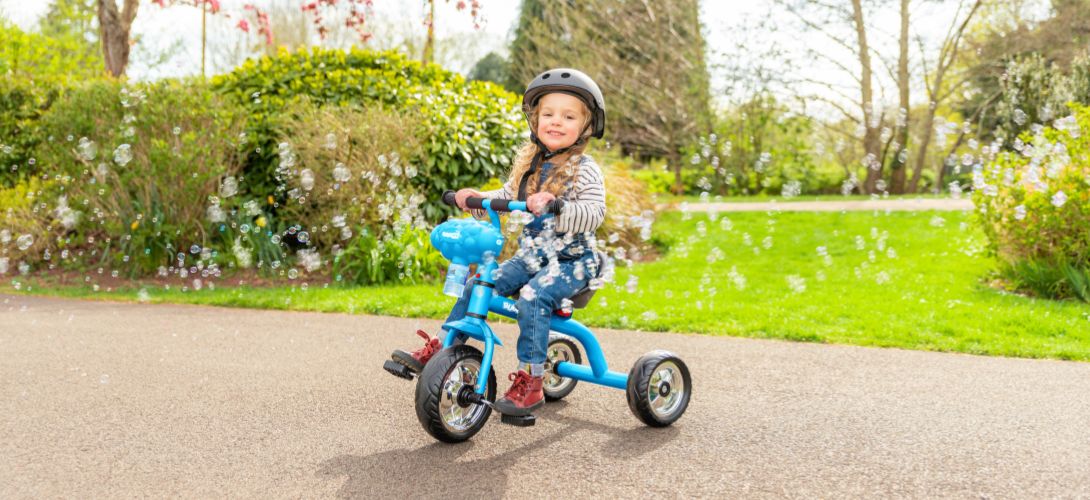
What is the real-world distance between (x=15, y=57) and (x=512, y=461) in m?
17.9

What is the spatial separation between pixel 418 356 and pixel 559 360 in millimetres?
1011

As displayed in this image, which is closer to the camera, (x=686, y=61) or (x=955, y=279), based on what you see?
(x=955, y=279)

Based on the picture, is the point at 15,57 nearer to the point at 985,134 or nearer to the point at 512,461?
the point at 512,461

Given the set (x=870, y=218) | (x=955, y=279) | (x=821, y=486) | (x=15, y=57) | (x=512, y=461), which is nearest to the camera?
(x=821, y=486)

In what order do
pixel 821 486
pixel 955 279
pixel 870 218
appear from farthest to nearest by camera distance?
1. pixel 870 218
2. pixel 955 279
3. pixel 821 486

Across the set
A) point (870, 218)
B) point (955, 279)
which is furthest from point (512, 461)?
point (870, 218)

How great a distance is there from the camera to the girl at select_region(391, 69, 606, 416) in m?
3.52

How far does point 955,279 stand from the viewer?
26.3 feet

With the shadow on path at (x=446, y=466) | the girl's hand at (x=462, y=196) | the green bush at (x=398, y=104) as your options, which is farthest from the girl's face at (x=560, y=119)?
the green bush at (x=398, y=104)

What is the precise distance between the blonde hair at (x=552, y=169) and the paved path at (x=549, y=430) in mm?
1090

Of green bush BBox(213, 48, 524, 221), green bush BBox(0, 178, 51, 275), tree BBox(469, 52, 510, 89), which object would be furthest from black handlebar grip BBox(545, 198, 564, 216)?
tree BBox(469, 52, 510, 89)

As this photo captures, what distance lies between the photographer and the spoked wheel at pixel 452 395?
10.9 ft

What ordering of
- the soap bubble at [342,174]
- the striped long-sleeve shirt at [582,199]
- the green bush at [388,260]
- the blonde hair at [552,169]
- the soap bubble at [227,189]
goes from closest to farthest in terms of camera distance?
the striped long-sleeve shirt at [582,199] → the blonde hair at [552,169] → the soap bubble at [342,174] → the green bush at [388,260] → the soap bubble at [227,189]

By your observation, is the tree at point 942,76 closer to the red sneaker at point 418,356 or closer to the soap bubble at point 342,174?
the soap bubble at point 342,174
